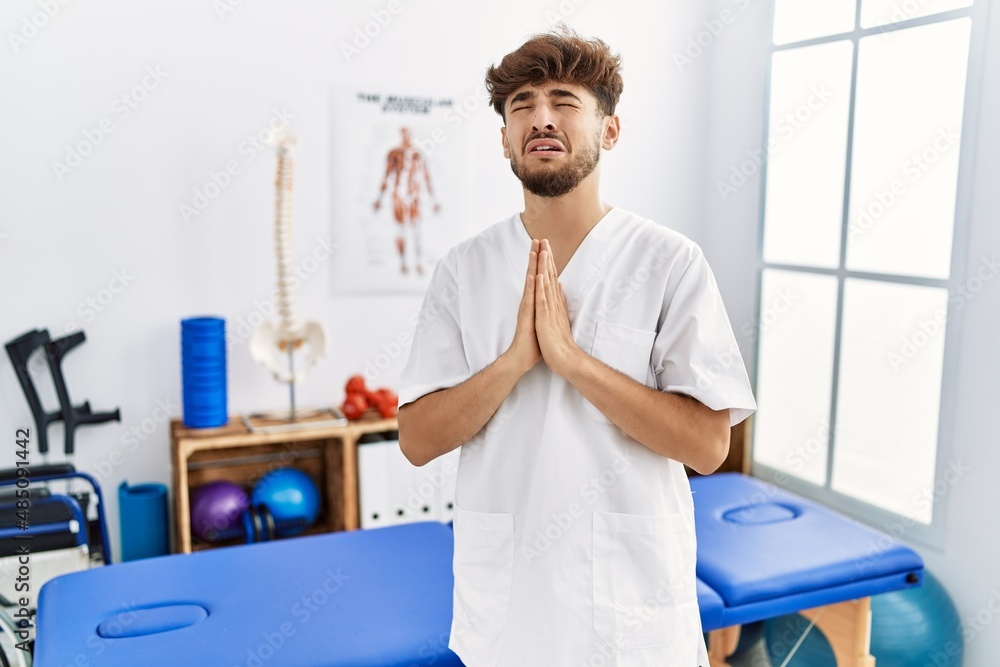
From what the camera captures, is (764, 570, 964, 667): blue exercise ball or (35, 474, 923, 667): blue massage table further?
(764, 570, 964, 667): blue exercise ball

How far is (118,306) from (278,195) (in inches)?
25.6

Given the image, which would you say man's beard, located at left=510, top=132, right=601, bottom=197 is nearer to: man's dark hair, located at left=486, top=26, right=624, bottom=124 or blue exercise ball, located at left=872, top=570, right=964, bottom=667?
man's dark hair, located at left=486, top=26, right=624, bottom=124

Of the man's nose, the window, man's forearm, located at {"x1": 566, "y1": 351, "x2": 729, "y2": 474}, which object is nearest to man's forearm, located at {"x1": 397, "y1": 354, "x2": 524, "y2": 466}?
man's forearm, located at {"x1": 566, "y1": 351, "x2": 729, "y2": 474}

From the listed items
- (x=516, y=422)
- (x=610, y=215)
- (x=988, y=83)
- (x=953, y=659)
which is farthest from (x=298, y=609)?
(x=988, y=83)

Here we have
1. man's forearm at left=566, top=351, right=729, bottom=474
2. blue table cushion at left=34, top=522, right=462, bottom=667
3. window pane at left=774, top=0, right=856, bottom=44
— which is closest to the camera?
man's forearm at left=566, top=351, right=729, bottom=474

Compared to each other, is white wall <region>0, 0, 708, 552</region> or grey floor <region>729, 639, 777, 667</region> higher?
white wall <region>0, 0, 708, 552</region>

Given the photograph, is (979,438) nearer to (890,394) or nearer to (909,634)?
(890,394)

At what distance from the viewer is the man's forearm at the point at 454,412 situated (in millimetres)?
1302

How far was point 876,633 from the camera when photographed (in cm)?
241

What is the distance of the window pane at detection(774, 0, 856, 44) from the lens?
3.05 meters

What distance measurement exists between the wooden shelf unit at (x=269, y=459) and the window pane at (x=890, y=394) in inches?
63.3

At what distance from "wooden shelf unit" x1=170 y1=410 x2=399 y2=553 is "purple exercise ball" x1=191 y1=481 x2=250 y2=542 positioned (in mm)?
37

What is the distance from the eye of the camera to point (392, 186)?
323 cm

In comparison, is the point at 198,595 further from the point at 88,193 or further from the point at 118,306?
the point at 88,193
